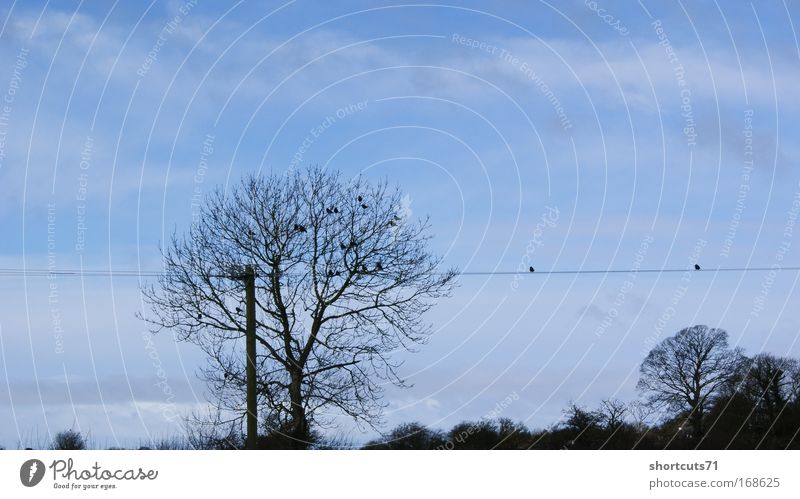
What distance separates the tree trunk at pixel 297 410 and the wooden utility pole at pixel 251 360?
4.20 feet

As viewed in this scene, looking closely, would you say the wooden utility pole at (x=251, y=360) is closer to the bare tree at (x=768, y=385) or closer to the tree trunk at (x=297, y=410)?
the tree trunk at (x=297, y=410)

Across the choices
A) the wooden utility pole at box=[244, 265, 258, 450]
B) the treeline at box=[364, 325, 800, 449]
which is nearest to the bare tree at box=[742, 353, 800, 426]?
the treeline at box=[364, 325, 800, 449]

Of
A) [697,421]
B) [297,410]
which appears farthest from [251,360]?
[697,421]

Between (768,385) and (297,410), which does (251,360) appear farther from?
(768,385)

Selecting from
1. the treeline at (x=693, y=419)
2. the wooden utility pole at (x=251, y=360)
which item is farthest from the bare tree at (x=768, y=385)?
the wooden utility pole at (x=251, y=360)

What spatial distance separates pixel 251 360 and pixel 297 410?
2539 millimetres

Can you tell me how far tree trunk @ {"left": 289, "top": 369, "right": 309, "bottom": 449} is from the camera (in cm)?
2760

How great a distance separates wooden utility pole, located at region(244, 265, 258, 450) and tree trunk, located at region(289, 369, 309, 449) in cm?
128

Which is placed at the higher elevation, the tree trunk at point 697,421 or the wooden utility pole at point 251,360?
the wooden utility pole at point 251,360

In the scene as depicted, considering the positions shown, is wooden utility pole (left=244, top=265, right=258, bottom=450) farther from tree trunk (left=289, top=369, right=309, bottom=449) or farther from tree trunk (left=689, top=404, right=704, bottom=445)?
tree trunk (left=689, top=404, right=704, bottom=445)

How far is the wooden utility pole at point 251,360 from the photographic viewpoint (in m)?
26.2

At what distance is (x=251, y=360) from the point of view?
87.2 ft
